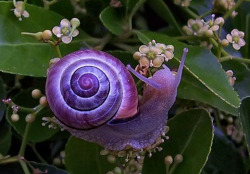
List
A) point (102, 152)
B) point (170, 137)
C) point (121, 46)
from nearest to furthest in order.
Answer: point (102, 152) < point (170, 137) < point (121, 46)

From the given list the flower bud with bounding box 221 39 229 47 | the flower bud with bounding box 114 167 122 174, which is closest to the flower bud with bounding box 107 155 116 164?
the flower bud with bounding box 114 167 122 174

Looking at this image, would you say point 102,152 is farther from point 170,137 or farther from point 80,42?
point 80,42

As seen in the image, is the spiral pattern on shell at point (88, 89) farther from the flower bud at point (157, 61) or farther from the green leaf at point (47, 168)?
the green leaf at point (47, 168)

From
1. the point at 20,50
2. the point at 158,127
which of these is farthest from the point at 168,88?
the point at 20,50

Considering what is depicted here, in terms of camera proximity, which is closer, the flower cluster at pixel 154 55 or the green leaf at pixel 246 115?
the flower cluster at pixel 154 55

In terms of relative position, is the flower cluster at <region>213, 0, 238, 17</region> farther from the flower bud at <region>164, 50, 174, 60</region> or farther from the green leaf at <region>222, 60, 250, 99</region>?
the flower bud at <region>164, 50, 174, 60</region>

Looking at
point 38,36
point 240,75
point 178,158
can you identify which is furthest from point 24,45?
point 240,75

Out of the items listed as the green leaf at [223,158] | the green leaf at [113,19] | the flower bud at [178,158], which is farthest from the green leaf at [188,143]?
the green leaf at [113,19]
